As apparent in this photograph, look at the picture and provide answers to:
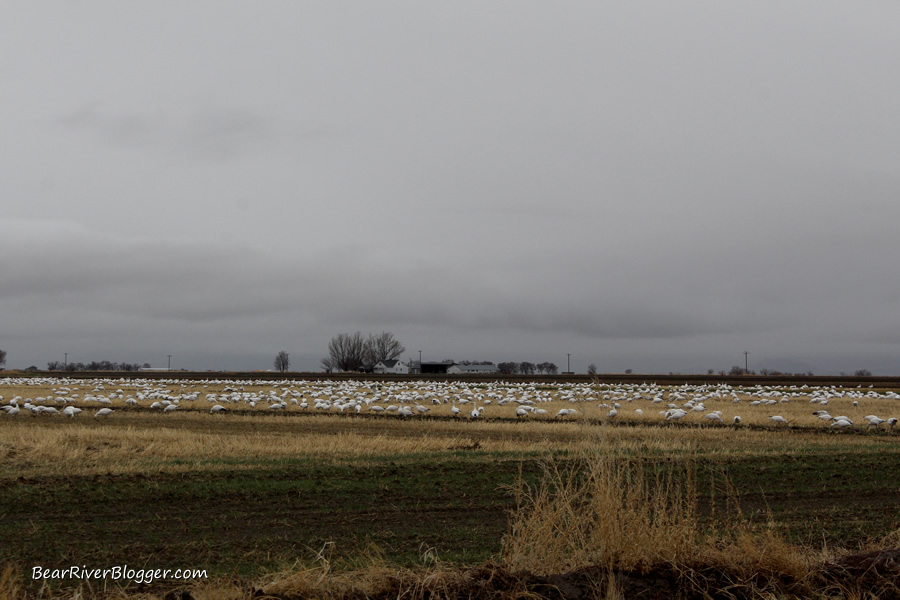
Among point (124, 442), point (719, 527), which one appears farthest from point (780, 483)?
point (124, 442)

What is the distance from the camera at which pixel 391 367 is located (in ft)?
413

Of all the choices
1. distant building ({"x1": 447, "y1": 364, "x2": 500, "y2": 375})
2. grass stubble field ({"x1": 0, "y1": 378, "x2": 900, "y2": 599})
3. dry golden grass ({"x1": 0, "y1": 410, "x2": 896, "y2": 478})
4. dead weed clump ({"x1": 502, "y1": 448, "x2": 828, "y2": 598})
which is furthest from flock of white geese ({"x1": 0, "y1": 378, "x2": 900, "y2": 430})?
distant building ({"x1": 447, "y1": 364, "x2": 500, "y2": 375})

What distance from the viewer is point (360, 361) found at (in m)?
121

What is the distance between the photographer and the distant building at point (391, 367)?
396ft

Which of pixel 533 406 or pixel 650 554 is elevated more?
pixel 650 554

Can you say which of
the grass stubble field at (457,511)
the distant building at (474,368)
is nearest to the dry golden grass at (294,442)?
the grass stubble field at (457,511)

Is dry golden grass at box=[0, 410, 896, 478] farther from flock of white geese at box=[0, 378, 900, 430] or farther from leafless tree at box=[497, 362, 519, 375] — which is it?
leafless tree at box=[497, 362, 519, 375]

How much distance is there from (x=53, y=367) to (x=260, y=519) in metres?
152

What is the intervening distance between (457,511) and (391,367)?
116097 mm

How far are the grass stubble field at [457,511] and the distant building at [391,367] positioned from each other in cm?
9565

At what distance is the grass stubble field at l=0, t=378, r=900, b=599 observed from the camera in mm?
5805

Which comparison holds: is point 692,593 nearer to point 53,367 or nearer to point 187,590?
point 187,590

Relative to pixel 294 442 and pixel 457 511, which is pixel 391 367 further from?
pixel 457 511

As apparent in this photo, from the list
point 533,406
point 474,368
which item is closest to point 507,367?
point 474,368
